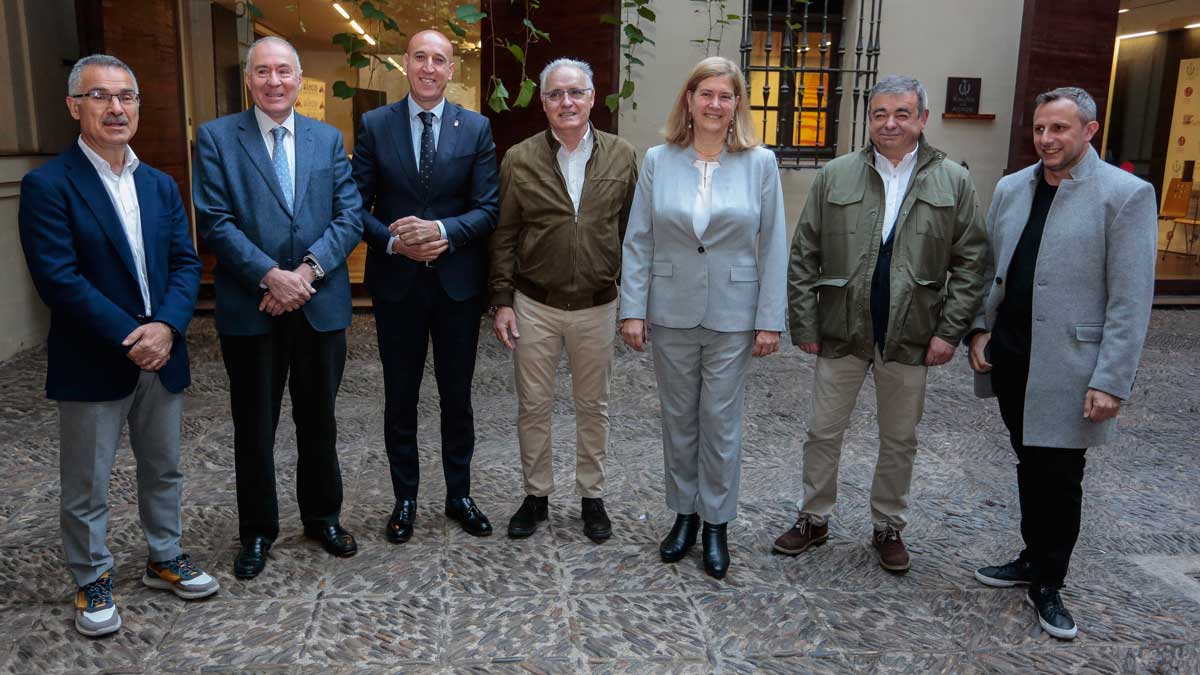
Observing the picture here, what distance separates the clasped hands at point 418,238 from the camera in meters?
3.35

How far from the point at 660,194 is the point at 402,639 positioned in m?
1.81

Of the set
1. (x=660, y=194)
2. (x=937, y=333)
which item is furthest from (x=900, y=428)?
(x=660, y=194)

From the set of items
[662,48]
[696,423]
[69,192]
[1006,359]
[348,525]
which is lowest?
[348,525]

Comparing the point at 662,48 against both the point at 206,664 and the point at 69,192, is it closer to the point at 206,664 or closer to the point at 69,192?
the point at 69,192

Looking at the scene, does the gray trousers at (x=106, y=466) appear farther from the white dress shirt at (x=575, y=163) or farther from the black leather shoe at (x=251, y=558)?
the white dress shirt at (x=575, y=163)

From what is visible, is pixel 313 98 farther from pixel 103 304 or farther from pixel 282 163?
pixel 103 304

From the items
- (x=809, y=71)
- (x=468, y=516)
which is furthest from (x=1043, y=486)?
(x=809, y=71)

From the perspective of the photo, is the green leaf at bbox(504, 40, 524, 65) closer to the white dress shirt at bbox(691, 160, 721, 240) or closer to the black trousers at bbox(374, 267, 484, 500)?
the black trousers at bbox(374, 267, 484, 500)

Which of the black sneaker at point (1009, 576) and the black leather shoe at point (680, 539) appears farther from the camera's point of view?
the black leather shoe at point (680, 539)

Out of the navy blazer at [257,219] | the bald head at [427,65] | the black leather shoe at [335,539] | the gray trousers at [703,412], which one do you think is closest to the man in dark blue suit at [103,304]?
the navy blazer at [257,219]

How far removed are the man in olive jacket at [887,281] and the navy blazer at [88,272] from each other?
229 cm

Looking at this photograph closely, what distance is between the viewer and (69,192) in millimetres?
2811

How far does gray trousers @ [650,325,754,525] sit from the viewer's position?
11.2 feet

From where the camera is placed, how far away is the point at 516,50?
656 cm
